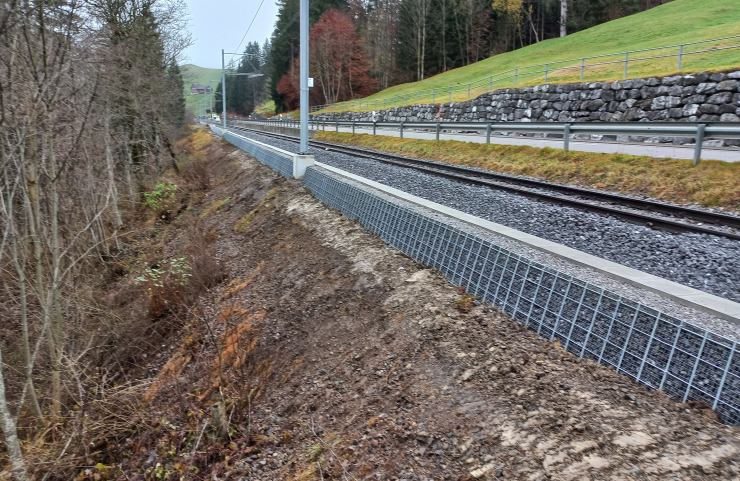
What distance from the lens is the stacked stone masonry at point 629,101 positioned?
14.1m

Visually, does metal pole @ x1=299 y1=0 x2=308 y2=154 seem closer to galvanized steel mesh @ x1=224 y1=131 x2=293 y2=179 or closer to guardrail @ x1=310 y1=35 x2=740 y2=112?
galvanized steel mesh @ x1=224 y1=131 x2=293 y2=179

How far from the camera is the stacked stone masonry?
1412cm

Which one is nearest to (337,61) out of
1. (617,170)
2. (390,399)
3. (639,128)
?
(639,128)

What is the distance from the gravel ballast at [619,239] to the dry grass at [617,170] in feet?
9.73

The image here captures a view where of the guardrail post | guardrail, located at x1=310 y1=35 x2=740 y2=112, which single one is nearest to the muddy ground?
the guardrail post

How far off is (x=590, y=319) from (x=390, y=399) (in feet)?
6.00

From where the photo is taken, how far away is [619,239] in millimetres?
7102

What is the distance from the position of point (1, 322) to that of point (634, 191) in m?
13.1

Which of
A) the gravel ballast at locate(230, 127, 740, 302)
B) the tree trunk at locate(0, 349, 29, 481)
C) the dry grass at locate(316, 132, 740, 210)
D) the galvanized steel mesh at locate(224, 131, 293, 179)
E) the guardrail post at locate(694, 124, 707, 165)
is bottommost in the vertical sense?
the tree trunk at locate(0, 349, 29, 481)

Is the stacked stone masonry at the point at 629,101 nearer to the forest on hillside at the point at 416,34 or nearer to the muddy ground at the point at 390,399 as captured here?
the muddy ground at the point at 390,399

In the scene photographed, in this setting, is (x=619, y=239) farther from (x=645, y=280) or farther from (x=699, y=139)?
(x=699, y=139)

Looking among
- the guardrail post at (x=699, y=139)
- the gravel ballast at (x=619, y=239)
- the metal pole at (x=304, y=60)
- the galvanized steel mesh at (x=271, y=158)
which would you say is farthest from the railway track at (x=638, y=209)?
the galvanized steel mesh at (x=271, y=158)

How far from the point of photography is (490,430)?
3.37 m

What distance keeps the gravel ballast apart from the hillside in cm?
1174
